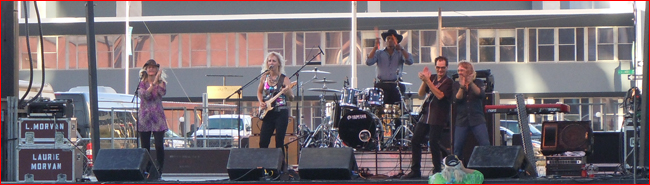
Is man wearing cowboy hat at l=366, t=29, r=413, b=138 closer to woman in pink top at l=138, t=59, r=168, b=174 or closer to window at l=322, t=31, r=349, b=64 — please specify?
woman in pink top at l=138, t=59, r=168, b=174

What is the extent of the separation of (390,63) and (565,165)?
3.18 meters

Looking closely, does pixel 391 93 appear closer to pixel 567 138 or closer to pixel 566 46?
pixel 567 138

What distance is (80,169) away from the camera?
32.4 ft

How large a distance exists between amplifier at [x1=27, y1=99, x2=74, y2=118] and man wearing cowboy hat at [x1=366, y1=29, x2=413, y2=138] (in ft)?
13.0

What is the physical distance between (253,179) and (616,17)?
31530 mm

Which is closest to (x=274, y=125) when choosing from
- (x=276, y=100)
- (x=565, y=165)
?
(x=276, y=100)

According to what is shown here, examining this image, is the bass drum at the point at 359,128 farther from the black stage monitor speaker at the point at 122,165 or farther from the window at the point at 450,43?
the window at the point at 450,43

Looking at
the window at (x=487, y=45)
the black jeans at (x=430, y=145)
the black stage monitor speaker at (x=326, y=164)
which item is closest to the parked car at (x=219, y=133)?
the black stage monitor speaker at (x=326, y=164)

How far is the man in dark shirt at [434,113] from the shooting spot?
9281 mm

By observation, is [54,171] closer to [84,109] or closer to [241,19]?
[84,109]

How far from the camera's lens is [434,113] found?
9305 millimetres

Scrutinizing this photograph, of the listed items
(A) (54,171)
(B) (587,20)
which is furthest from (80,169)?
(B) (587,20)

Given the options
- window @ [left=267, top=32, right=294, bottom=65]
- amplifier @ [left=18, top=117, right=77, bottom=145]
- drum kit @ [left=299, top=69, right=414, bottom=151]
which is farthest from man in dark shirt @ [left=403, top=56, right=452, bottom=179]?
window @ [left=267, top=32, right=294, bottom=65]

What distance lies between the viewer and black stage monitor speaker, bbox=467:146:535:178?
862cm
